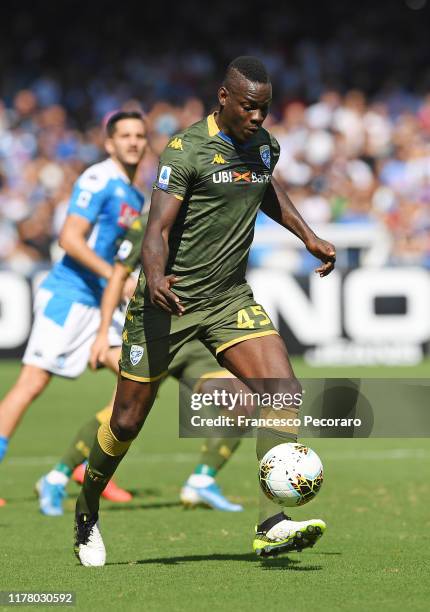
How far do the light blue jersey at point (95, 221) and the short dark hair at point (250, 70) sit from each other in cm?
301

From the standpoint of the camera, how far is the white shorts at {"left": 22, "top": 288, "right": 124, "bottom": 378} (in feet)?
29.8

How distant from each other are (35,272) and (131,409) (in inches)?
435

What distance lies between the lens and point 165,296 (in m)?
5.92

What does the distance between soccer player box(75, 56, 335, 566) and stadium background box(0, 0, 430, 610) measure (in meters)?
0.64

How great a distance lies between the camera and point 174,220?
246 inches

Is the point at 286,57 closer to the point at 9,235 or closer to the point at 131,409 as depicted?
the point at 9,235

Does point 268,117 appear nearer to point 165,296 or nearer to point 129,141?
point 129,141

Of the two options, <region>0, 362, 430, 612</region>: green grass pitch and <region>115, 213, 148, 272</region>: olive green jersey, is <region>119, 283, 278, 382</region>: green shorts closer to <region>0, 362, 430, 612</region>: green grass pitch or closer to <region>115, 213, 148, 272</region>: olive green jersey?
<region>0, 362, 430, 612</region>: green grass pitch

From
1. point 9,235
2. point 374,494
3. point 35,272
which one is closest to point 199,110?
point 9,235

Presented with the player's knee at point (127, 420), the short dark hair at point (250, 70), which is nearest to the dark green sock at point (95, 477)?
the player's knee at point (127, 420)

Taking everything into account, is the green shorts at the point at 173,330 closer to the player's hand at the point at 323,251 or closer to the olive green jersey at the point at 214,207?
the olive green jersey at the point at 214,207

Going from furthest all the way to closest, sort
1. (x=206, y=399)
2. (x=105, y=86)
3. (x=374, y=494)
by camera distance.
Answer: (x=105, y=86)
(x=374, y=494)
(x=206, y=399)

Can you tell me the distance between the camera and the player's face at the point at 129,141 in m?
9.16

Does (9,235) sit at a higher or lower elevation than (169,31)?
lower
